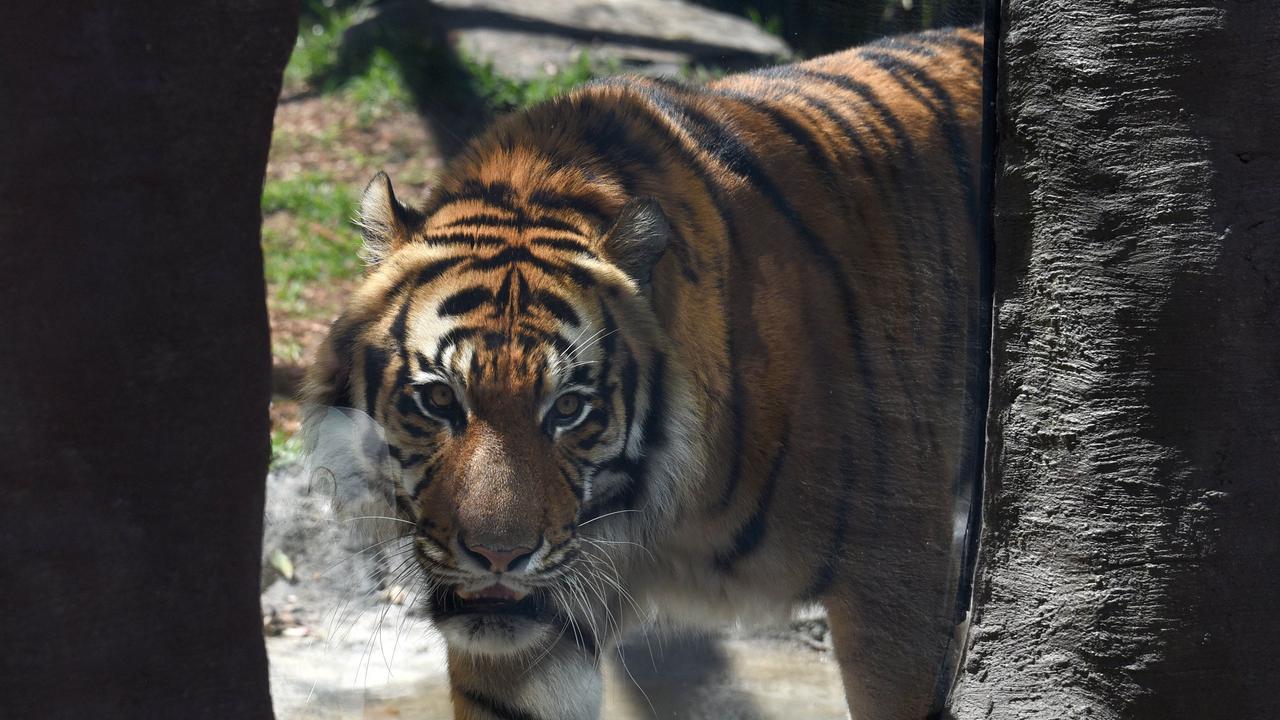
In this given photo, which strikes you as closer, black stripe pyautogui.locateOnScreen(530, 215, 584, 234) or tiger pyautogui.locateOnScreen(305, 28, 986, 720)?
tiger pyautogui.locateOnScreen(305, 28, 986, 720)

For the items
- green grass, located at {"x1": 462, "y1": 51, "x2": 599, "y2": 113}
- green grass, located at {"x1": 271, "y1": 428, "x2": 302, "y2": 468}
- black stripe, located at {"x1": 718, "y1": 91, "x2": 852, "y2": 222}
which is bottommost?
green grass, located at {"x1": 271, "y1": 428, "x2": 302, "y2": 468}

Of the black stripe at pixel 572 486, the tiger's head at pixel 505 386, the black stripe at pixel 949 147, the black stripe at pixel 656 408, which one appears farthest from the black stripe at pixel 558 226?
the black stripe at pixel 949 147

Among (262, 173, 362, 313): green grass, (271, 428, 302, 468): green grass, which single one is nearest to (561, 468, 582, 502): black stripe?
(271, 428, 302, 468): green grass

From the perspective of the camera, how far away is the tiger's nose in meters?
1.66

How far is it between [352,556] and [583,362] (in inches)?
17.2

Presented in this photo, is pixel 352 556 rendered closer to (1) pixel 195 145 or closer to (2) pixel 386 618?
(2) pixel 386 618

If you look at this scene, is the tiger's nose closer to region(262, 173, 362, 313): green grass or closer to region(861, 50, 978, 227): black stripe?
region(861, 50, 978, 227): black stripe

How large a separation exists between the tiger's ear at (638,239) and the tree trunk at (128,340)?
0.51 meters

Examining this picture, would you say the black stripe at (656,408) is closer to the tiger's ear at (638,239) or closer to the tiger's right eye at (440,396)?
the tiger's ear at (638,239)

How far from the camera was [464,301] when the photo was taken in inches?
67.7

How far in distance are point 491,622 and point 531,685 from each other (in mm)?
313

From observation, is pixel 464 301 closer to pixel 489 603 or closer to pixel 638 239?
pixel 638 239

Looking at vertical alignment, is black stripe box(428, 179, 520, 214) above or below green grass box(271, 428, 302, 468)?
above

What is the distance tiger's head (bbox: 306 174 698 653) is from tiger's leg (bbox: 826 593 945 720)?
0.43m
